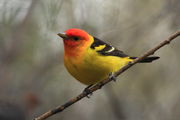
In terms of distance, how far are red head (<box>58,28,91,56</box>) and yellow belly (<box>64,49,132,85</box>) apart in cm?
13

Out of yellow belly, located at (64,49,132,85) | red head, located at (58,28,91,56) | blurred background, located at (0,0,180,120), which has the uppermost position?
blurred background, located at (0,0,180,120)

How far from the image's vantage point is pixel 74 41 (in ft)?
17.8

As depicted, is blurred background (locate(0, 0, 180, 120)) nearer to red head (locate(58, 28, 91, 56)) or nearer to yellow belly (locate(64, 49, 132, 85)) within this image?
red head (locate(58, 28, 91, 56))

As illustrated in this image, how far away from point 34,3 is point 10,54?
1344 millimetres

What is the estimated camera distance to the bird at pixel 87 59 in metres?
5.08

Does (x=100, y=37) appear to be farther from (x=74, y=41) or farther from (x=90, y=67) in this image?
(x=90, y=67)

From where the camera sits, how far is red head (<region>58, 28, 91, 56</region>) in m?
5.29

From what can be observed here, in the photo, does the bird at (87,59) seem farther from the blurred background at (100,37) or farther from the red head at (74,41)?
the blurred background at (100,37)

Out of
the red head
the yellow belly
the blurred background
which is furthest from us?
the blurred background

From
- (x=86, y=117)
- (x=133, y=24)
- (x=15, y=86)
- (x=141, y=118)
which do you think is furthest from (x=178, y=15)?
(x=15, y=86)

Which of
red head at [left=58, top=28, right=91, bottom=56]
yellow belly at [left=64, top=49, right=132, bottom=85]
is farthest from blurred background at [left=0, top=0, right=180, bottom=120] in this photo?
yellow belly at [left=64, top=49, right=132, bottom=85]

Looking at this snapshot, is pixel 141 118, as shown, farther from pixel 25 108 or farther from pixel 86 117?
pixel 25 108

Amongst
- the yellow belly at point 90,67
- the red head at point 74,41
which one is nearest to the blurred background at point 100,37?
the red head at point 74,41

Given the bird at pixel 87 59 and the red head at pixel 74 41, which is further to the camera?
the red head at pixel 74 41
